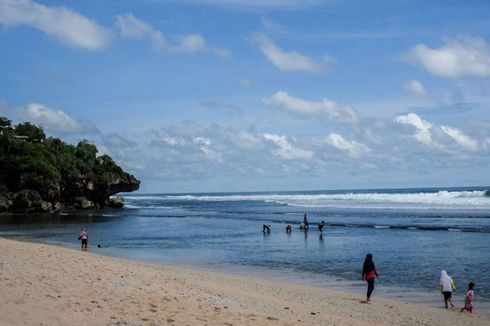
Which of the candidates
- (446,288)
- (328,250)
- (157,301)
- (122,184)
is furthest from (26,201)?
(446,288)

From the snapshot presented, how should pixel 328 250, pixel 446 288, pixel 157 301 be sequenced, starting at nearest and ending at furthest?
pixel 157 301
pixel 446 288
pixel 328 250

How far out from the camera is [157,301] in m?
13.0

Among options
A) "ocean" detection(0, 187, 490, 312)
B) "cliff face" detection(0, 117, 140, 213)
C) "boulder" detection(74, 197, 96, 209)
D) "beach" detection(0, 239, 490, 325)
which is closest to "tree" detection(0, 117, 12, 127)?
"cliff face" detection(0, 117, 140, 213)

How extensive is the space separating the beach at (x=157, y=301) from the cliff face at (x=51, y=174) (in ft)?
189

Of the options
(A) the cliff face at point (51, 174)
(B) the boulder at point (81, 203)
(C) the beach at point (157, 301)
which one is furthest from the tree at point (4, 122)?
(C) the beach at point (157, 301)

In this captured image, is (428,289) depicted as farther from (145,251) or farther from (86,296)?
(145,251)

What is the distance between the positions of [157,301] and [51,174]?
68605mm

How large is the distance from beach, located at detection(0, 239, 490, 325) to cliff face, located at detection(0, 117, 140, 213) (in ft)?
189

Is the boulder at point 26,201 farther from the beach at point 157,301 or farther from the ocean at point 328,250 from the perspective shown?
the beach at point 157,301

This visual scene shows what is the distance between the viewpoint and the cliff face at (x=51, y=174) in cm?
7406

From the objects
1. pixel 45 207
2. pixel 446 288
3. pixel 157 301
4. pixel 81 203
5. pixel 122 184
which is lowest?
pixel 446 288

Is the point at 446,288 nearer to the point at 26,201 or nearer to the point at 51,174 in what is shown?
the point at 26,201

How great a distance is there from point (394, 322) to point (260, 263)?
14104 mm

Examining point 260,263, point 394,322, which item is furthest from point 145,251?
point 394,322
